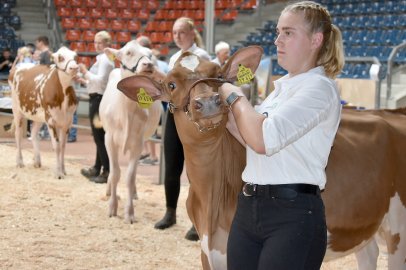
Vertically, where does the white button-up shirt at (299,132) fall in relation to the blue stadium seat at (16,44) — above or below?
above

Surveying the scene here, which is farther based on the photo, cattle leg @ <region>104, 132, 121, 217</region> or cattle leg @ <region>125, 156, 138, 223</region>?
cattle leg @ <region>104, 132, 121, 217</region>

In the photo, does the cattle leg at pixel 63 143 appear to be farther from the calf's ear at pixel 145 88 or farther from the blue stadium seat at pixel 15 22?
the blue stadium seat at pixel 15 22

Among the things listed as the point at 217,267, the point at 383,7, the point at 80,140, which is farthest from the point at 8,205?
the point at 383,7

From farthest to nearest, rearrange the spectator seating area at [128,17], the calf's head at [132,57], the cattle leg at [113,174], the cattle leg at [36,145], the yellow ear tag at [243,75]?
the spectator seating area at [128,17] → the cattle leg at [36,145] → the cattle leg at [113,174] → the calf's head at [132,57] → the yellow ear tag at [243,75]

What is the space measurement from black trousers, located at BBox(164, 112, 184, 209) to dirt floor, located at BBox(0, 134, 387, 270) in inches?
13.8

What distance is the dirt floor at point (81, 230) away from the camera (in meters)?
4.96

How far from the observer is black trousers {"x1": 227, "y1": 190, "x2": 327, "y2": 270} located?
6.86ft

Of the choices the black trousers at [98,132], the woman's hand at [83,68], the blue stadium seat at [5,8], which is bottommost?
the black trousers at [98,132]

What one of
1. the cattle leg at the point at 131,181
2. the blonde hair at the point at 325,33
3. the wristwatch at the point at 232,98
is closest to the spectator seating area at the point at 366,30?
the cattle leg at the point at 131,181

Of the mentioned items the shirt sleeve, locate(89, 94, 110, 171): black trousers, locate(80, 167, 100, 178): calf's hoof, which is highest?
the shirt sleeve

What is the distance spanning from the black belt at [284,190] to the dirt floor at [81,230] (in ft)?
9.26

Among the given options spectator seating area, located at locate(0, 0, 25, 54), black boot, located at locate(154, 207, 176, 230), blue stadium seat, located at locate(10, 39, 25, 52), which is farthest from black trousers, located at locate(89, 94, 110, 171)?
blue stadium seat, located at locate(10, 39, 25, 52)

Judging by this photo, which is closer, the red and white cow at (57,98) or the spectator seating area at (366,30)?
the red and white cow at (57,98)

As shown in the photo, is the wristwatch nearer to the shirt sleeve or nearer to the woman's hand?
the shirt sleeve
